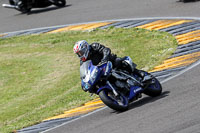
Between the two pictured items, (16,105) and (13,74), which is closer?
(16,105)

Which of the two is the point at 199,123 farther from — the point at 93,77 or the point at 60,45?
the point at 60,45

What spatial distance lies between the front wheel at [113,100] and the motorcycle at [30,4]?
14052 mm

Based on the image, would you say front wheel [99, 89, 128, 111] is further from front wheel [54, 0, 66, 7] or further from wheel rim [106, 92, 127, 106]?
front wheel [54, 0, 66, 7]

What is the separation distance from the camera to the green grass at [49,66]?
12.0m

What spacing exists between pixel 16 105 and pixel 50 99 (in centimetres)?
98

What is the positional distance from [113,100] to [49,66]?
6799 mm

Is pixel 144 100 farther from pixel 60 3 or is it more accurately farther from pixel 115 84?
pixel 60 3

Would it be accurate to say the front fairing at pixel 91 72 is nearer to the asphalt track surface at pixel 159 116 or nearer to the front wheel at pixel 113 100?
the front wheel at pixel 113 100

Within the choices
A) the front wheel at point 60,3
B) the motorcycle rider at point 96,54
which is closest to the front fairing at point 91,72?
the motorcycle rider at point 96,54

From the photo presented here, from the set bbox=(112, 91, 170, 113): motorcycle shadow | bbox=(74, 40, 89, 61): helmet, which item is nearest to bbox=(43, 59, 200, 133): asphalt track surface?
bbox=(112, 91, 170, 113): motorcycle shadow

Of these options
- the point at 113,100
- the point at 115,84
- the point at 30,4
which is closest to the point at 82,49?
the point at 115,84

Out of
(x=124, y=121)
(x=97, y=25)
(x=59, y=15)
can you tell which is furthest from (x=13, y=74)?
(x=124, y=121)

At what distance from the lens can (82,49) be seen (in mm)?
9336

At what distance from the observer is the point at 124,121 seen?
858 cm
